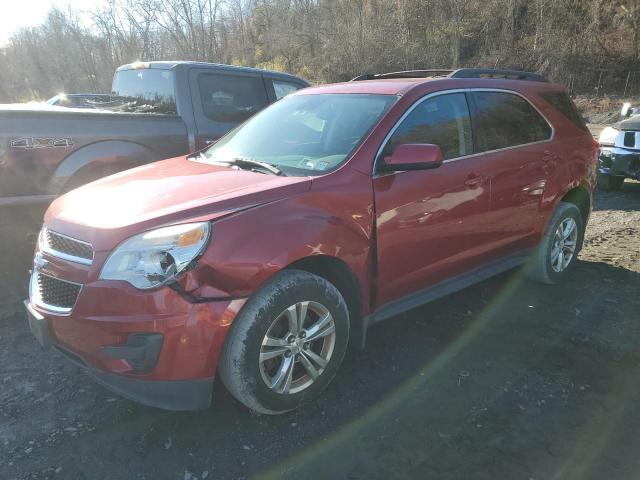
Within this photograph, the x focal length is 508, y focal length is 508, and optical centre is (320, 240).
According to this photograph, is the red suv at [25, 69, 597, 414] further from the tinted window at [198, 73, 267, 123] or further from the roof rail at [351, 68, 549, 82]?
the tinted window at [198, 73, 267, 123]

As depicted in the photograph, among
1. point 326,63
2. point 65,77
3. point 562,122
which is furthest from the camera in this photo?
point 65,77

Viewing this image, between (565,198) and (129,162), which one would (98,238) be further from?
(565,198)

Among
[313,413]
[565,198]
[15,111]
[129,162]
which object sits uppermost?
[15,111]

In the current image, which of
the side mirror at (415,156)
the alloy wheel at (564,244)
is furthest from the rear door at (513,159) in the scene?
the side mirror at (415,156)

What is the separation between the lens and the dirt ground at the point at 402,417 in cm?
246

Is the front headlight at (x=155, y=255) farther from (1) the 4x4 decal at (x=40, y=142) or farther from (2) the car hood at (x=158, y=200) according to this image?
(1) the 4x4 decal at (x=40, y=142)

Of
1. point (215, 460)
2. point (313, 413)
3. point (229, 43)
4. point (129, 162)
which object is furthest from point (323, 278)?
point (229, 43)

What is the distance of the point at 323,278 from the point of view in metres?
2.85

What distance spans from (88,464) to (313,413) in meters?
1.17

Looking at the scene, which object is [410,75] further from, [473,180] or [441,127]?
[473,180]

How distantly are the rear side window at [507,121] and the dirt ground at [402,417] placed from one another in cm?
142

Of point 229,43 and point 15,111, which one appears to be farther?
point 229,43

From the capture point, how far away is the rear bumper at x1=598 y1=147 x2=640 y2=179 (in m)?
8.00

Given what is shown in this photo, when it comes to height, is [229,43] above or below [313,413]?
above
